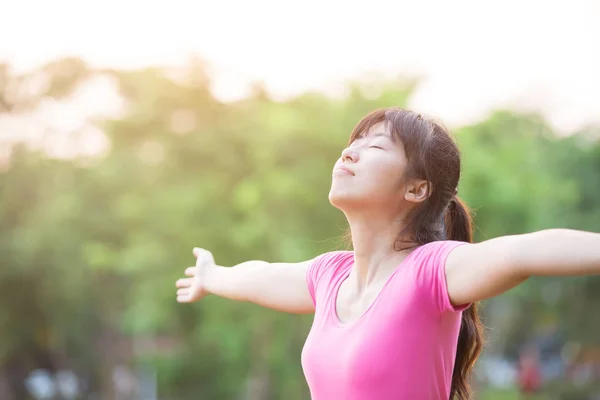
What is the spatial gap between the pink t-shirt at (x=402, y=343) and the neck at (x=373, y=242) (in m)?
0.10

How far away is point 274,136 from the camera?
1822cm

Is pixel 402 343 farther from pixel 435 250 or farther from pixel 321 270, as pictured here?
pixel 321 270

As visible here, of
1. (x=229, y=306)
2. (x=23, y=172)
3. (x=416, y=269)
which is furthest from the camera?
(x=23, y=172)

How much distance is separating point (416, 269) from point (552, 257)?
0.44m

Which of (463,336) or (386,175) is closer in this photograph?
(386,175)

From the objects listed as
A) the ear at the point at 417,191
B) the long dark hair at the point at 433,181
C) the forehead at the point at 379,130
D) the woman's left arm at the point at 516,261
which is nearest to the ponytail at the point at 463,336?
the long dark hair at the point at 433,181

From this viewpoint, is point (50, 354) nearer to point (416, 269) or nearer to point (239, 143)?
point (239, 143)

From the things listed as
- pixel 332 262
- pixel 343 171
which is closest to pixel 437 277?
pixel 343 171

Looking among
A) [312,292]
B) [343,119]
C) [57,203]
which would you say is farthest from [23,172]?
[312,292]

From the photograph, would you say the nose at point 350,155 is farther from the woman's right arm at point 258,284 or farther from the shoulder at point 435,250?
the woman's right arm at point 258,284

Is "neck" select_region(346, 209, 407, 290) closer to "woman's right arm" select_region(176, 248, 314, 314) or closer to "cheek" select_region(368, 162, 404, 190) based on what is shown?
"cheek" select_region(368, 162, 404, 190)

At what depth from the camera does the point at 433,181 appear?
2.69 meters

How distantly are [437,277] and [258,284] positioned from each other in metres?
0.89

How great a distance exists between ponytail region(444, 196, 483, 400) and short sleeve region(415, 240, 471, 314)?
0.38 meters
